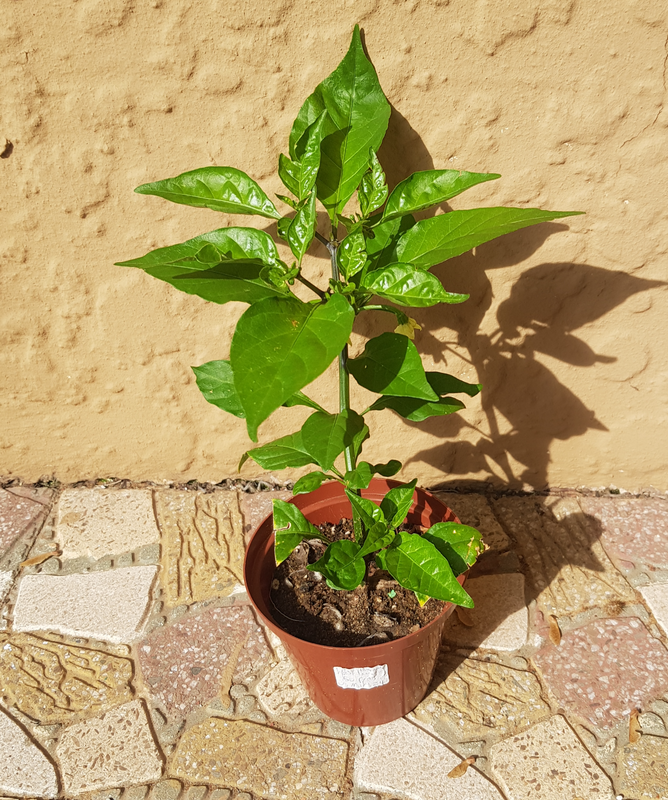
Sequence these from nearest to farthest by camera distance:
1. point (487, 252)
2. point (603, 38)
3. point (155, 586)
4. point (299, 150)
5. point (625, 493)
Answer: point (299, 150), point (603, 38), point (487, 252), point (155, 586), point (625, 493)

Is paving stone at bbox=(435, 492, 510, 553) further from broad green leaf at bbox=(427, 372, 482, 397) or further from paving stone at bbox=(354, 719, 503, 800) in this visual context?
broad green leaf at bbox=(427, 372, 482, 397)

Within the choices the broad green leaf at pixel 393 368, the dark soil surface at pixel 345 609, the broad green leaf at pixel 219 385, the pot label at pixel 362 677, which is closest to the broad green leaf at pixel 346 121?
the broad green leaf at pixel 393 368

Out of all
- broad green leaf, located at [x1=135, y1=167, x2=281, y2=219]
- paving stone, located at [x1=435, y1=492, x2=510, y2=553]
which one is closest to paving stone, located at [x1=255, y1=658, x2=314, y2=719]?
paving stone, located at [x1=435, y1=492, x2=510, y2=553]

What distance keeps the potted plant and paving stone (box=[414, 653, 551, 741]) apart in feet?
0.36

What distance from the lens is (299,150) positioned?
1448 millimetres

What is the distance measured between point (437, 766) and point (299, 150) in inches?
62.4

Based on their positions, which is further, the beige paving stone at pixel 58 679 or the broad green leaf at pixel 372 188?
the beige paving stone at pixel 58 679

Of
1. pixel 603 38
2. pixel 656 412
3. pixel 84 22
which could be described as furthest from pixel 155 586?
pixel 603 38

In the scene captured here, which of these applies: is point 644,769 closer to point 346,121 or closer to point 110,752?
point 110,752

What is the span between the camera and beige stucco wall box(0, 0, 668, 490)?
168 centimetres

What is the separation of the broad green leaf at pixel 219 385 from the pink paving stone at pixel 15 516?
4.27 ft

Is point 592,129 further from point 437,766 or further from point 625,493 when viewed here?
point 437,766

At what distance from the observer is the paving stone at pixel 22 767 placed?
171 centimetres

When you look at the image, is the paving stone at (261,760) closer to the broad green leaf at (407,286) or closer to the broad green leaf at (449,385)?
the broad green leaf at (449,385)
